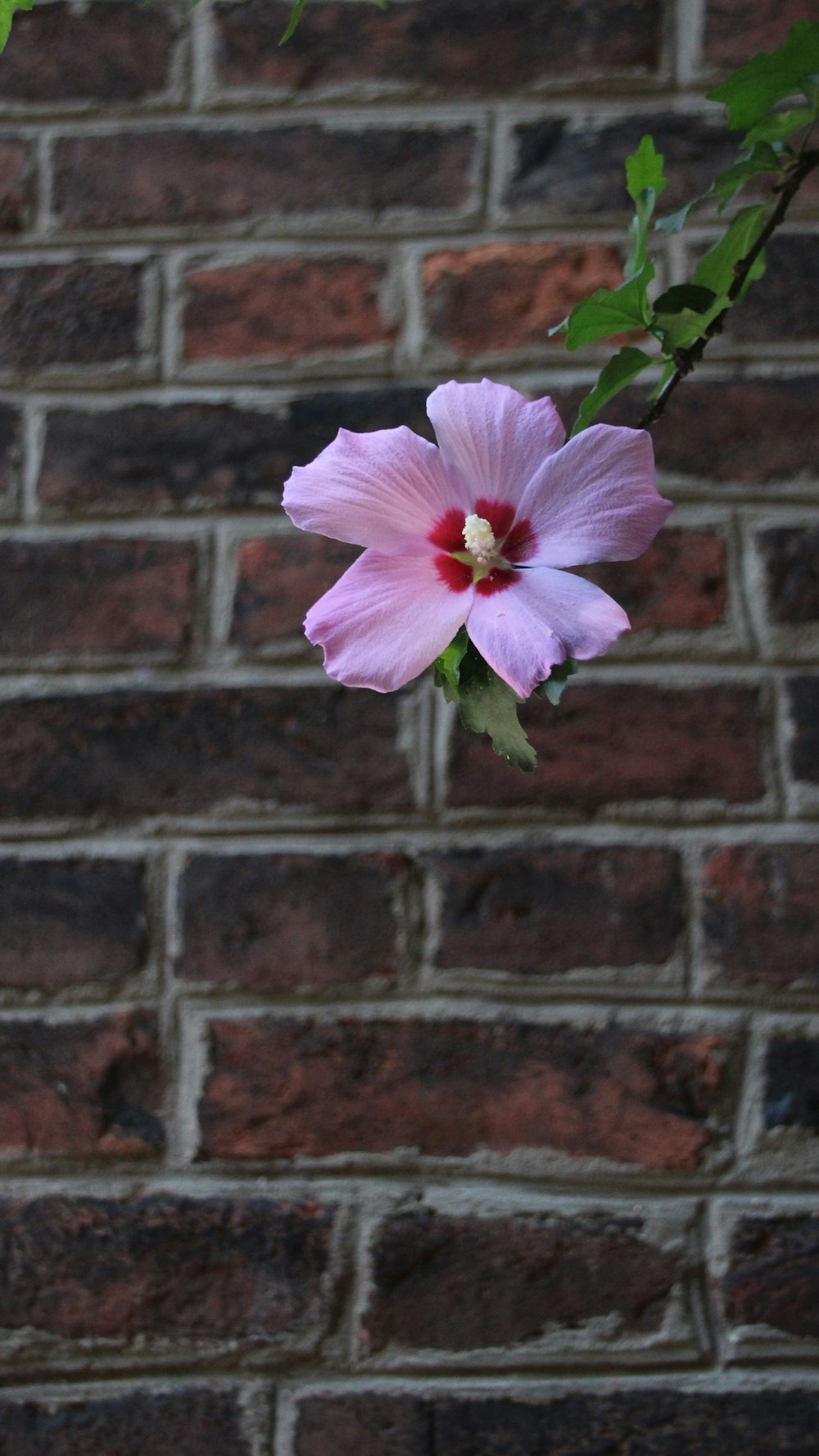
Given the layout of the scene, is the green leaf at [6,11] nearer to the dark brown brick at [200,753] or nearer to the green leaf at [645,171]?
the green leaf at [645,171]

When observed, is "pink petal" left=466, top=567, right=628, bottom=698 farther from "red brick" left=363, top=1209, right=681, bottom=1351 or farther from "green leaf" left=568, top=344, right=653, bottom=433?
"red brick" left=363, top=1209, right=681, bottom=1351

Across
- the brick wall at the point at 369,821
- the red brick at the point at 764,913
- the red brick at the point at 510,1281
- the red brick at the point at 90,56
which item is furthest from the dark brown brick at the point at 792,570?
the red brick at the point at 90,56

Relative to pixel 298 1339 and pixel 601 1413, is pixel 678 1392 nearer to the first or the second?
pixel 601 1413

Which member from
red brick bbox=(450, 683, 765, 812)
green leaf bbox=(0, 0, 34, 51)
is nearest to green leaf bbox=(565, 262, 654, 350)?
green leaf bbox=(0, 0, 34, 51)

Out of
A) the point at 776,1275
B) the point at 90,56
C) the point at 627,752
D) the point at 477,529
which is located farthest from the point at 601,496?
the point at 90,56

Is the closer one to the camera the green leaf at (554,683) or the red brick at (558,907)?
the green leaf at (554,683)

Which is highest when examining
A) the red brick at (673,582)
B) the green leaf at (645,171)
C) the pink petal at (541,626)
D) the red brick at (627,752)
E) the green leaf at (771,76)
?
the red brick at (673,582)
